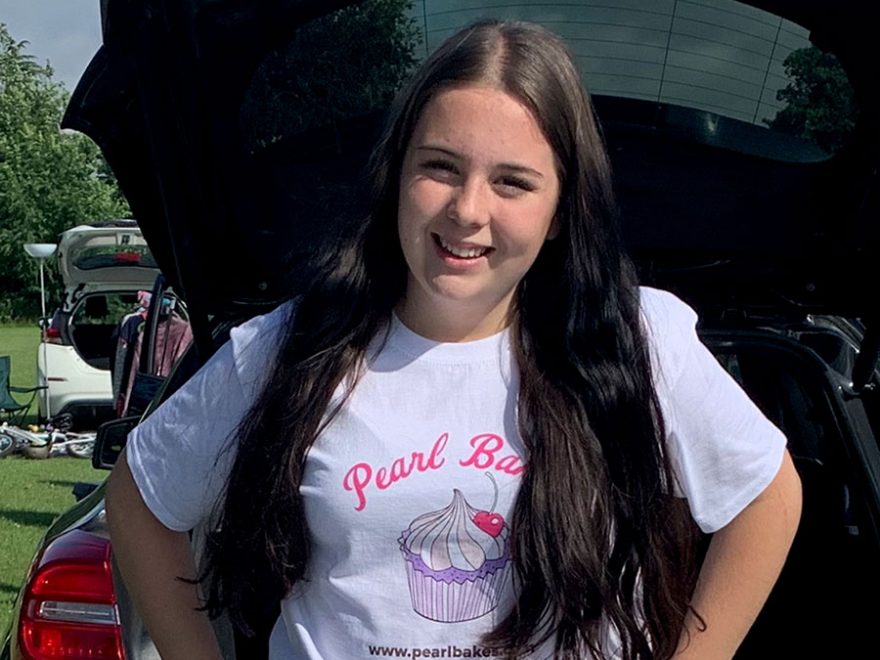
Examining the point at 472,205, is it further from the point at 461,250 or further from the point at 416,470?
the point at 416,470

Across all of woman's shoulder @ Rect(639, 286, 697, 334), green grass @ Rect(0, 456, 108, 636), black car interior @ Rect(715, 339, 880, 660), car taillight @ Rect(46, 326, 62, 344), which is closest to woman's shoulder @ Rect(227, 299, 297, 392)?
woman's shoulder @ Rect(639, 286, 697, 334)

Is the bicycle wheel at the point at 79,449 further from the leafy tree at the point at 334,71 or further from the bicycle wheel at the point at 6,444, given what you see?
the leafy tree at the point at 334,71

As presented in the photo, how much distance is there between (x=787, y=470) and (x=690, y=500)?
14 centimetres

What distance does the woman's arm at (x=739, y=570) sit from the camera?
148 cm

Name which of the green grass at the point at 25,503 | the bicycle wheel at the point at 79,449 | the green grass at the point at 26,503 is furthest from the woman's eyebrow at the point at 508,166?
the bicycle wheel at the point at 79,449

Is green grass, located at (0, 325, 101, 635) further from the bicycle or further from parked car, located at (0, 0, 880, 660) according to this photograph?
parked car, located at (0, 0, 880, 660)

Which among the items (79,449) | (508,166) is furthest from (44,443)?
(508,166)

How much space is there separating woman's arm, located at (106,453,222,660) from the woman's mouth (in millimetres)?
518

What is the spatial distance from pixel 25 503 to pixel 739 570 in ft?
28.7

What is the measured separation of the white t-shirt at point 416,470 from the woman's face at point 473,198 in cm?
9

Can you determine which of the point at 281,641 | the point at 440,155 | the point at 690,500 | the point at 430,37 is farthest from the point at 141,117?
the point at 690,500

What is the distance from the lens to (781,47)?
7.15 feet

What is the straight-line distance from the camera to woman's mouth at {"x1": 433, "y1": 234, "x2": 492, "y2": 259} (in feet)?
4.60

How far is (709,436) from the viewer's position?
1.43m
